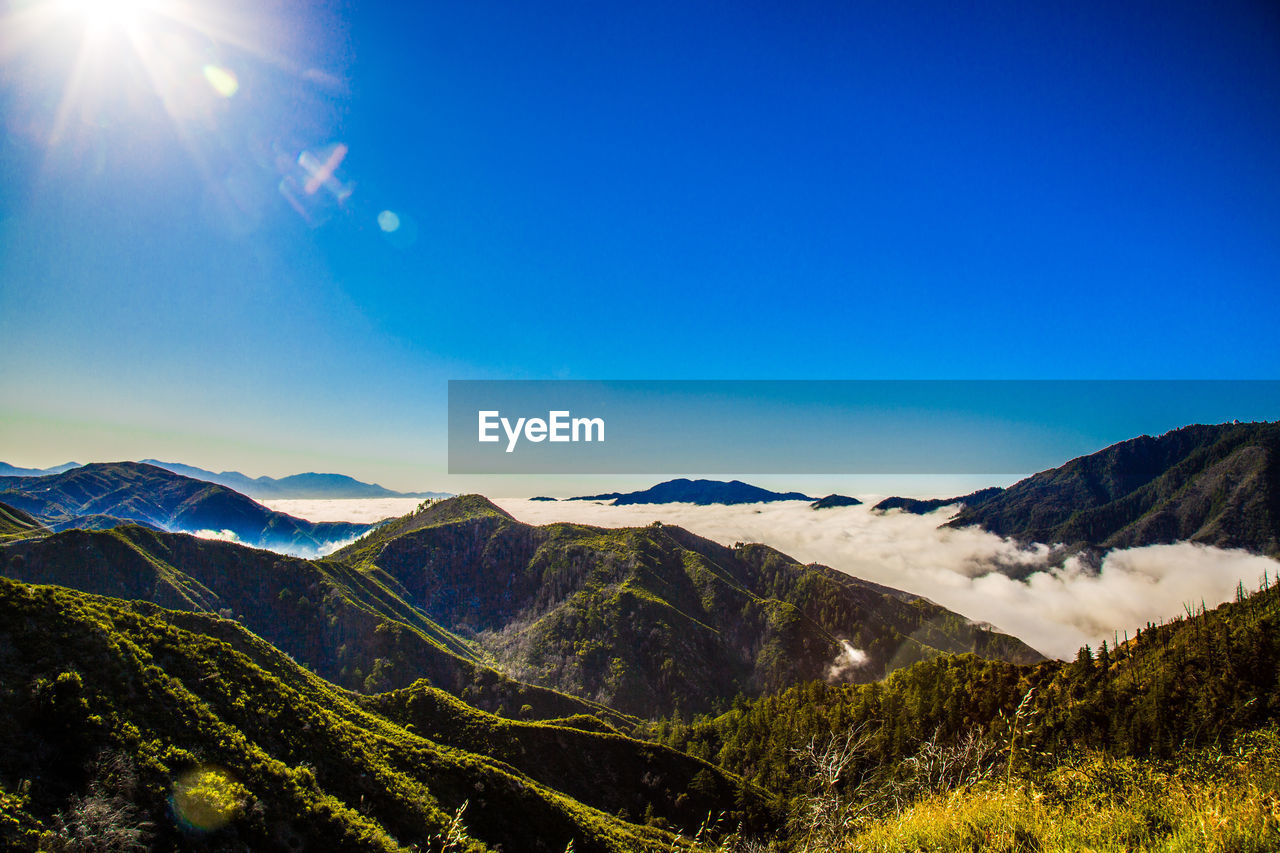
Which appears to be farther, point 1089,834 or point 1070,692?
point 1070,692

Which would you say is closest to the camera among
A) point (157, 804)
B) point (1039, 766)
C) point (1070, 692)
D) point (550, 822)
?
point (1039, 766)

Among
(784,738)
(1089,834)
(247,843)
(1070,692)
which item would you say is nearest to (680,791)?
(784,738)

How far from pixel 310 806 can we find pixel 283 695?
1749 centimetres

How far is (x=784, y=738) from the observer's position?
10875 cm

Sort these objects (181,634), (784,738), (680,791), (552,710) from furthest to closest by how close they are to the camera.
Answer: (552,710) < (784,738) < (680,791) < (181,634)

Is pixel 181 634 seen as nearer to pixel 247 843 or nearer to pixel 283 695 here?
pixel 283 695

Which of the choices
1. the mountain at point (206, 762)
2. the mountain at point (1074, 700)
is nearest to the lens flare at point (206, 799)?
the mountain at point (206, 762)

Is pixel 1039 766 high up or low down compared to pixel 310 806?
up

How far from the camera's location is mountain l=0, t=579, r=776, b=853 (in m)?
29.7

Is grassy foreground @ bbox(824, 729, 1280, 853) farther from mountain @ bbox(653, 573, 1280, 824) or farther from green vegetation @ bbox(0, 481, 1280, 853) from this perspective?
mountain @ bbox(653, 573, 1280, 824)

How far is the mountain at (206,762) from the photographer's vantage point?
2970 cm

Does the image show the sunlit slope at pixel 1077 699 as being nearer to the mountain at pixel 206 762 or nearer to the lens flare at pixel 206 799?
the mountain at pixel 206 762

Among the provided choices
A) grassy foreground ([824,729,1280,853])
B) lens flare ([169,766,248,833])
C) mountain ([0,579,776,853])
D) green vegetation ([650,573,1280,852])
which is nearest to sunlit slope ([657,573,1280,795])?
green vegetation ([650,573,1280,852])

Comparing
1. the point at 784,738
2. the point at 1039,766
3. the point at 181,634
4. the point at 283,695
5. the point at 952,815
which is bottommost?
the point at 784,738
